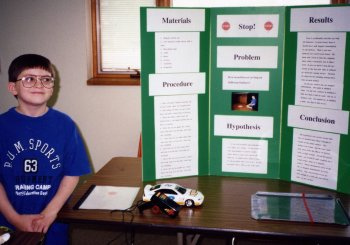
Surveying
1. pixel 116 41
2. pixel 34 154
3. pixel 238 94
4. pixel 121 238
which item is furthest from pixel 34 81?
pixel 116 41

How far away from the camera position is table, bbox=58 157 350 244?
126cm

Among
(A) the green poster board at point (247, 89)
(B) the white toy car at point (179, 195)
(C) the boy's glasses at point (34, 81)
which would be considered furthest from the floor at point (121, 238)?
(C) the boy's glasses at point (34, 81)

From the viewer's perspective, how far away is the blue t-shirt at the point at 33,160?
1.62 m

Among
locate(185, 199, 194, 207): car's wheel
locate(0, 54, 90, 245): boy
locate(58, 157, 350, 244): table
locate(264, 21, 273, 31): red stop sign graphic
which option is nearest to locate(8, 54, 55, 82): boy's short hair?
locate(0, 54, 90, 245): boy

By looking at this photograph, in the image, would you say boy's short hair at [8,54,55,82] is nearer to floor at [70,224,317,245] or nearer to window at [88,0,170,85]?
floor at [70,224,317,245]

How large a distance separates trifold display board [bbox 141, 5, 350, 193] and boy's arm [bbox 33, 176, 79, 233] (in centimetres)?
35

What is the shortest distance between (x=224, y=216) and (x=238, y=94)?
65 cm

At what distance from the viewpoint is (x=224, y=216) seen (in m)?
1.38

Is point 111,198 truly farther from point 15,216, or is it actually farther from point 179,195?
point 15,216

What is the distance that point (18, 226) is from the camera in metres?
1.55

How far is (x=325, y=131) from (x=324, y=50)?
13.9 inches

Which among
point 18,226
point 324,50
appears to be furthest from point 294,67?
point 18,226

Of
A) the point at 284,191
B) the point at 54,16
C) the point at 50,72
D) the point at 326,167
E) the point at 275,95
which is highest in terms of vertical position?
the point at 54,16

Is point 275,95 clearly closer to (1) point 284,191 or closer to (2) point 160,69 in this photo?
(1) point 284,191
